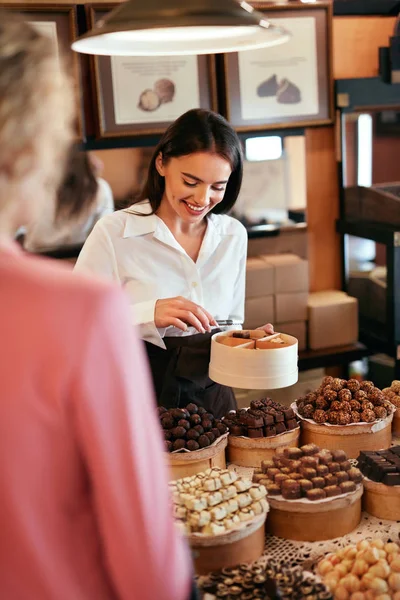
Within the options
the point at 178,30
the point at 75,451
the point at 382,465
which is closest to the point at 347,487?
the point at 382,465

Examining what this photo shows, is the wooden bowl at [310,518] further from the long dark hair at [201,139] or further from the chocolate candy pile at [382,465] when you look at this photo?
the long dark hair at [201,139]

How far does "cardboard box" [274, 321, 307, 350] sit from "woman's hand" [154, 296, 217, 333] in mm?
1748

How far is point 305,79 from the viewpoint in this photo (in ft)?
13.8

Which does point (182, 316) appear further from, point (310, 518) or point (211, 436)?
point (310, 518)

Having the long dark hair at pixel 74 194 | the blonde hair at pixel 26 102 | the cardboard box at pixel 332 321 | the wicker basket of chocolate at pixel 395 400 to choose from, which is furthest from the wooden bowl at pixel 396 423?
the cardboard box at pixel 332 321

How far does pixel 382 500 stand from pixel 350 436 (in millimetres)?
324

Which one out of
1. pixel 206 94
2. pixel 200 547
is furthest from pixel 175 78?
pixel 200 547

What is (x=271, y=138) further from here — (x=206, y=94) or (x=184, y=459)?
(x=184, y=459)

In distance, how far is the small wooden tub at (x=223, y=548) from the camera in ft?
5.25

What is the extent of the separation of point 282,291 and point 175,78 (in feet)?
4.15

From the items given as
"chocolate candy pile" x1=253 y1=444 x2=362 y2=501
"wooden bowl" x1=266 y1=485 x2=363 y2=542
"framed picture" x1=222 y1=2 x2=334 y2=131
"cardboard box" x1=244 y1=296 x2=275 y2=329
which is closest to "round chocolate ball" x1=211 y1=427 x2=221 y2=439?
"chocolate candy pile" x1=253 y1=444 x2=362 y2=501

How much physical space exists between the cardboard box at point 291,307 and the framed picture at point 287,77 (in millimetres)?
938

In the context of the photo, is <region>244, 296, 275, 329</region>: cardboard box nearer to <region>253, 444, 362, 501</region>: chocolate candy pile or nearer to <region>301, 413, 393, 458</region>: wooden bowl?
<region>301, 413, 393, 458</region>: wooden bowl

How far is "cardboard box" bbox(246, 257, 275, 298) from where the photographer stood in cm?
409
